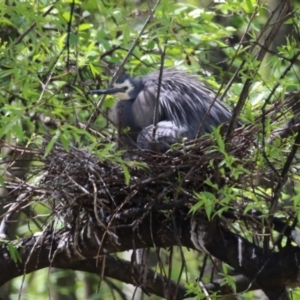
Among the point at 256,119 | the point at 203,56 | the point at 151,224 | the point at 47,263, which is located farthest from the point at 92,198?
the point at 203,56

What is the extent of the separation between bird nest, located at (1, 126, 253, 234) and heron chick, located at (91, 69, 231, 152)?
1.10ft

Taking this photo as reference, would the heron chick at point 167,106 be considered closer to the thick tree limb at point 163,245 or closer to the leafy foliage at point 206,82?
the leafy foliage at point 206,82

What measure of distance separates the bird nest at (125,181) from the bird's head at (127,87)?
2.60 ft

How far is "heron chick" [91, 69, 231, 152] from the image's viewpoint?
363 centimetres

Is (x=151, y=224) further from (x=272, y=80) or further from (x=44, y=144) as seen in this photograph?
(x=272, y=80)

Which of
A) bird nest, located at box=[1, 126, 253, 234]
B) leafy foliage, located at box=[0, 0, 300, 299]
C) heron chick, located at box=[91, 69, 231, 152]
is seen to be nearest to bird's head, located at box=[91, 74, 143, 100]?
heron chick, located at box=[91, 69, 231, 152]

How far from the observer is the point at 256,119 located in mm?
2818

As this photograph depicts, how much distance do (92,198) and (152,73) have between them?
1.14 meters

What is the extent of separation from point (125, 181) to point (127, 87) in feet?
3.34

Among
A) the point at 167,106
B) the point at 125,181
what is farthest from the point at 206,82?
the point at 125,181

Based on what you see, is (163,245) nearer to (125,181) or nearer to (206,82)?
(125,181)

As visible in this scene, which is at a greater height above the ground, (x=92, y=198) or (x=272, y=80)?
(x=272, y=80)

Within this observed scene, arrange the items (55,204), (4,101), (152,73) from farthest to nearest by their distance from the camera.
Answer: (152,73) → (55,204) → (4,101)

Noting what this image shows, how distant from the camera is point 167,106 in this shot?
3.78 meters
